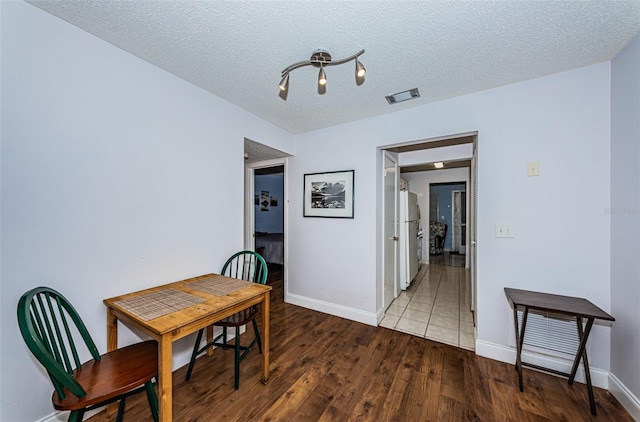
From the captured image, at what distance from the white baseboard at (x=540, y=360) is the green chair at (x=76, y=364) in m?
2.55

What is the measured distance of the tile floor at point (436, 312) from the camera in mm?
2469

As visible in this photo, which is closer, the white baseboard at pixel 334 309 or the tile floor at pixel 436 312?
the tile floor at pixel 436 312

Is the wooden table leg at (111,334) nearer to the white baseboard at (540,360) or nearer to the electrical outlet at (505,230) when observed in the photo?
the white baseboard at (540,360)

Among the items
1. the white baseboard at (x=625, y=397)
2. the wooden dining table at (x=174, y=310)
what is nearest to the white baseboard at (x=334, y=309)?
the wooden dining table at (x=174, y=310)

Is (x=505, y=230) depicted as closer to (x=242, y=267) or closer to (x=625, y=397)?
(x=625, y=397)

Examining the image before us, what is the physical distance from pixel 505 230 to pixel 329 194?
6.02 feet

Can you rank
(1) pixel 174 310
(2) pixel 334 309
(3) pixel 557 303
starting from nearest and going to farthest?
(1) pixel 174 310, (3) pixel 557 303, (2) pixel 334 309

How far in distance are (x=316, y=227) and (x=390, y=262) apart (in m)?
1.13

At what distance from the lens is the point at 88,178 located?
1.47 m

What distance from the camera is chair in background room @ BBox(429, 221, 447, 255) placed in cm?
668

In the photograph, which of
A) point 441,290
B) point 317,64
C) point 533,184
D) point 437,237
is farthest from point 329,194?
point 437,237

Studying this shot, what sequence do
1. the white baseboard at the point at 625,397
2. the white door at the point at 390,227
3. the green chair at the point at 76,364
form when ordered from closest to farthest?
the green chair at the point at 76,364, the white baseboard at the point at 625,397, the white door at the point at 390,227

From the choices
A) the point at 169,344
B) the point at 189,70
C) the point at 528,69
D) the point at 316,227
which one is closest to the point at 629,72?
the point at 528,69

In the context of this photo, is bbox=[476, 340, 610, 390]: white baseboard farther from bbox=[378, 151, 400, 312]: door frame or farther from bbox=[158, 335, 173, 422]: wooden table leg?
bbox=[158, 335, 173, 422]: wooden table leg
